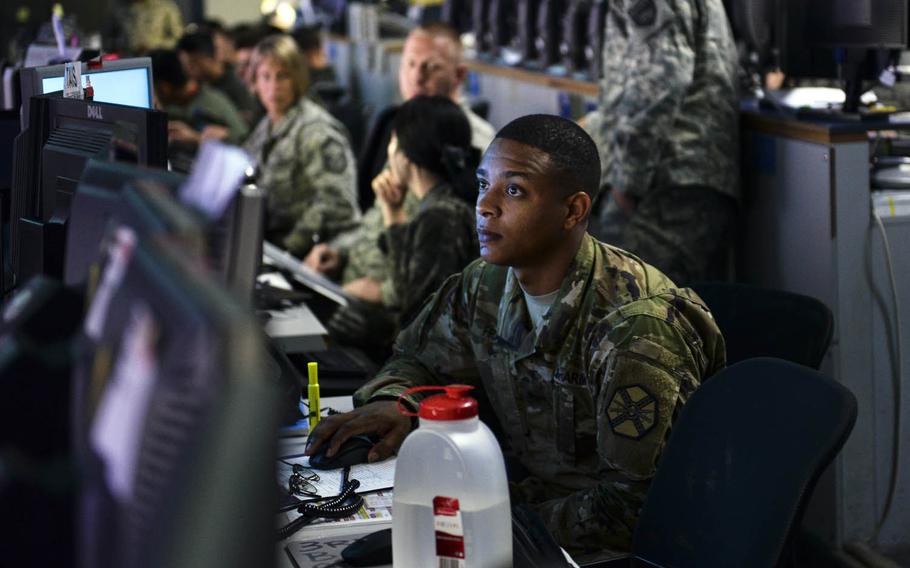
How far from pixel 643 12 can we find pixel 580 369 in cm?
160

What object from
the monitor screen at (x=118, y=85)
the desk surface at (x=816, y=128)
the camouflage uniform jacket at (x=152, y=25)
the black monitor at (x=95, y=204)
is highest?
the camouflage uniform jacket at (x=152, y=25)

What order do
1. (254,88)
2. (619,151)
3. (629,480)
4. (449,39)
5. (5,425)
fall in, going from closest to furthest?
(5,425)
(629,480)
(619,151)
(449,39)
(254,88)

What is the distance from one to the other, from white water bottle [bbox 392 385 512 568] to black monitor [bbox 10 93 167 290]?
46 centimetres

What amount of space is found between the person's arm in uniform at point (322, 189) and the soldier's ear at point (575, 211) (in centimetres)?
247

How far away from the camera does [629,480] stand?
173 centimetres

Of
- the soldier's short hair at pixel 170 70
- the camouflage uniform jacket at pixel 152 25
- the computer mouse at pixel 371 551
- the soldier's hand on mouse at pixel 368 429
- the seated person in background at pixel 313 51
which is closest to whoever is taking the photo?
the computer mouse at pixel 371 551

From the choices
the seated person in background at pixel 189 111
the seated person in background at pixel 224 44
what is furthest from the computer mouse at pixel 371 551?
the seated person in background at pixel 224 44

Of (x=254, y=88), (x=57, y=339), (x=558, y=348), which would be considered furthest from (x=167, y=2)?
(x=57, y=339)

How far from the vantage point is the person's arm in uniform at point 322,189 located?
Result: 14.3ft

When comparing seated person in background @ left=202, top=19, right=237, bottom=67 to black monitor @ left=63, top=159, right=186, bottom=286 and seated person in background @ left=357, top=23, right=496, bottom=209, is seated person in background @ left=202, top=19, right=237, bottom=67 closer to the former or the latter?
Result: seated person in background @ left=357, top=23, right=496, bottom=209

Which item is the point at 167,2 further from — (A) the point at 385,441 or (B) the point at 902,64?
(A) the point at 385,441

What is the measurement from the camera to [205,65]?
7.11m

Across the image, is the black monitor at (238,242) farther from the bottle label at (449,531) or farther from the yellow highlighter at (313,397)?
the yellow highlighter at (313,397)

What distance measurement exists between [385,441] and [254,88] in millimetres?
3390
